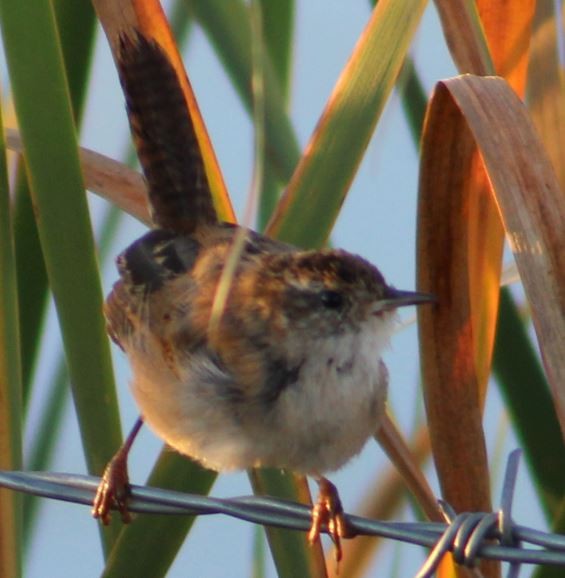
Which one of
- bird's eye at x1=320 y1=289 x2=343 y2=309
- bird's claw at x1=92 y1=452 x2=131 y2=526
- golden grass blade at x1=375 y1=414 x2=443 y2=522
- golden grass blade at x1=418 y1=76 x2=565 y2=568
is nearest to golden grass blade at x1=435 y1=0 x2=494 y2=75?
golden grass blade at x1=418 y1=76 x2=565 y2=568

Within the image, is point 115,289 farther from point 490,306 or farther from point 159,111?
point 490,306

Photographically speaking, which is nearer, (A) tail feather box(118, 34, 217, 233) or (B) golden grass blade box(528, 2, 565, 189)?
(B) golden grass blade box(528, 2, 565, 189)

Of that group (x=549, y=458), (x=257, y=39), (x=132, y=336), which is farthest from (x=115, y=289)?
(x=257, y=39)

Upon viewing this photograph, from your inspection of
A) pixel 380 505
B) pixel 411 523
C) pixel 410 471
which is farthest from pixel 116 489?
pixel 411 523

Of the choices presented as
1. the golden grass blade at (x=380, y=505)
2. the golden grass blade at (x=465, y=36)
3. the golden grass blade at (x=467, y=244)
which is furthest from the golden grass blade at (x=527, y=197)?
the golden grass blade at (x=380, y=505)

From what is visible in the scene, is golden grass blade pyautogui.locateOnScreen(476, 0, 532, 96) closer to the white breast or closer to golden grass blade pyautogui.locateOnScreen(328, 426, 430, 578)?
the white breast
